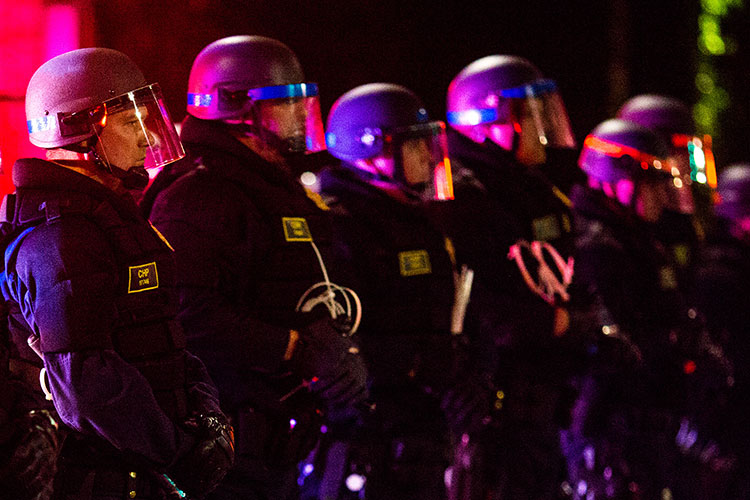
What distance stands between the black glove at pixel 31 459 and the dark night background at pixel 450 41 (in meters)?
2.18

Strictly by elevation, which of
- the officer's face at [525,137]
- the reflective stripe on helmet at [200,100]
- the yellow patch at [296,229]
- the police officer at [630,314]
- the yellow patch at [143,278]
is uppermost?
the reflective stripe on helmet at [200,100]

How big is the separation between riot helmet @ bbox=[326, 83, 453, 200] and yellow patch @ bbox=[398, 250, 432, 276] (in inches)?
14.5

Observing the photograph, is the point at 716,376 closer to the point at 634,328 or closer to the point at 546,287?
the point at 634,328

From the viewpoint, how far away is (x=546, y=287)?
521cm

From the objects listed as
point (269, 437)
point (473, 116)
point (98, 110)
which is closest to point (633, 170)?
point (473, 116)

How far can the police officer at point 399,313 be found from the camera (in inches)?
170

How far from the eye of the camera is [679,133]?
274 inches

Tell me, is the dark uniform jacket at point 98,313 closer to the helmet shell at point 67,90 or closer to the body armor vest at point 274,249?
the helmet shell at point 67,90

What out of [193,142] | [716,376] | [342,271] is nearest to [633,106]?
[716,376]

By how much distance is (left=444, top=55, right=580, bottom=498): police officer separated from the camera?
5035 mm

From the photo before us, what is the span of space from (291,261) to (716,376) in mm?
3721

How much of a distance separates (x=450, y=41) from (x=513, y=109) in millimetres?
1155

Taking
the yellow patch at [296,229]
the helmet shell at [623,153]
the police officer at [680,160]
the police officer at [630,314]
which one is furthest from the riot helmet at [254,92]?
the police officer at [680,160]

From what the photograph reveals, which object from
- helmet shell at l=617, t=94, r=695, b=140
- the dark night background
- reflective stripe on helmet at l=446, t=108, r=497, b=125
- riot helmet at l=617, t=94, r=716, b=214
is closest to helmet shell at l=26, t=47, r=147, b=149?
the dark night background
